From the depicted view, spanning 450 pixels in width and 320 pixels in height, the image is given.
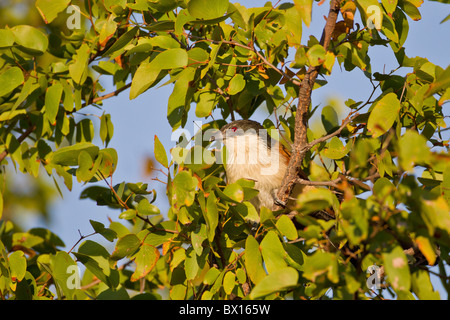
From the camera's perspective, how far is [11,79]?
309 centimetres

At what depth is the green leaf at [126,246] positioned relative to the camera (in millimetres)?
2500

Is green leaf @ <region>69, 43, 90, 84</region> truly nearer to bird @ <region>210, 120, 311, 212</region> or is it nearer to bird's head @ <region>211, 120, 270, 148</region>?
bird's head @ <region>211, 120, 270, 148</region>

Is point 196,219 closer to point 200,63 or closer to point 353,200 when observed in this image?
point 200,63

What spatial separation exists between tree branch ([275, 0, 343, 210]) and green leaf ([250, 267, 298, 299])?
107 centimetres

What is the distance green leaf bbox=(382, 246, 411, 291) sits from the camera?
59.2 inches

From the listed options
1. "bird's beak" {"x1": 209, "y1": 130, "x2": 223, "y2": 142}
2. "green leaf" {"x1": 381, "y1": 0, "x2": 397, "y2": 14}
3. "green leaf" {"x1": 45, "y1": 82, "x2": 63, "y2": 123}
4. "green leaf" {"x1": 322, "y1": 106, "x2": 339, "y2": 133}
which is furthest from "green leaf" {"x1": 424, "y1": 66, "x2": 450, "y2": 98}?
"green leaf" {"x1": 45, "y1": 82, "x2": 63, "y2": 123}

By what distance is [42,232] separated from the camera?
3.81 meters

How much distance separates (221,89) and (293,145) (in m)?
0.81

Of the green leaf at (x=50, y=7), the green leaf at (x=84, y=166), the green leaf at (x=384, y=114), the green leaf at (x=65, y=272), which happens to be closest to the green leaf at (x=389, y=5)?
the green leaf at (x=384, y=114)

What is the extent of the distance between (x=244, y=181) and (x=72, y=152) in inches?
35.0

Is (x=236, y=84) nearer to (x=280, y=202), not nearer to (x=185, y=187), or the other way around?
(x=280, y=202)

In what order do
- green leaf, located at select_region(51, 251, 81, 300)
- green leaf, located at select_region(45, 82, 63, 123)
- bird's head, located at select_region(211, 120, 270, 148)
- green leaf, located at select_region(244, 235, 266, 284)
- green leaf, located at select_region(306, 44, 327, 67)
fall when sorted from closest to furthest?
green leaf, located at select_region(306, 44, 327, 67), green leaf, located at select_region(244, 235, 266, 284), green leaf, located at select_region(51, 251, 81, 300), green leaf, located at select_region(45, 82, 63, 123), bird's head, located at select_region(211, 120, 270, 148)

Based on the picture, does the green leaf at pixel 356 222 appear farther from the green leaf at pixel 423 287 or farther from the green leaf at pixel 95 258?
the green leaf at pixel 95 258

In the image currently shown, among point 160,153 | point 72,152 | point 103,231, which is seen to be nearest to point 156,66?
point 160,153
